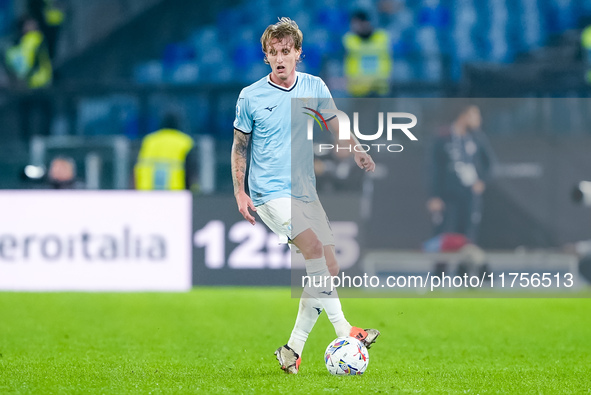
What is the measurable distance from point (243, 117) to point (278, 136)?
231mm

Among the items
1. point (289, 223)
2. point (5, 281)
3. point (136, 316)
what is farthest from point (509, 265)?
point (289, 223)

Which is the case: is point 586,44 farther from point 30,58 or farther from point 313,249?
point 313,249

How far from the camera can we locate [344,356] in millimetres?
5832

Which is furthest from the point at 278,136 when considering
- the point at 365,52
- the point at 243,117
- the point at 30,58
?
the point at 30,58

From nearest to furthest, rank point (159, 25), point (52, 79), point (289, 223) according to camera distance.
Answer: point (289, 223)
point (52, 79)
point (159, 25)

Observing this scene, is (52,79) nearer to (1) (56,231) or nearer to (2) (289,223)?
(1) (56,231)

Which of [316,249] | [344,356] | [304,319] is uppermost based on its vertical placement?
[316,249]

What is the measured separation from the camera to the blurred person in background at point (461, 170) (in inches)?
489

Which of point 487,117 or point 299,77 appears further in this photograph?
point 487,117

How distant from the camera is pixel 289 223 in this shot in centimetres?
586

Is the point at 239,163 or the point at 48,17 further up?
the point at 48,17

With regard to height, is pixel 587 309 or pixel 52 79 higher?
pixel 52 79

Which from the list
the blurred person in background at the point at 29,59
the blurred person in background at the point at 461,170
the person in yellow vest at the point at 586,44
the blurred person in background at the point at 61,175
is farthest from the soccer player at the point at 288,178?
the blurred person in background at the point at 29,59

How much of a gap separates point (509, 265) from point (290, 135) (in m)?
6.85
